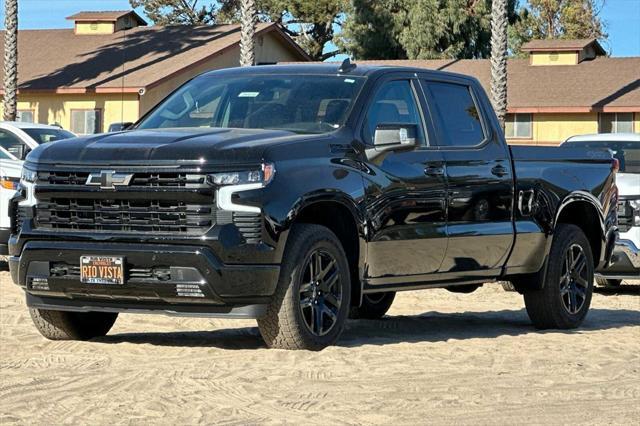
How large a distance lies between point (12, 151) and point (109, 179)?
9042 mm

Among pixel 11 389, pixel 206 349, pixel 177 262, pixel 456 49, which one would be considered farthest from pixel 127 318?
pixel 456 49

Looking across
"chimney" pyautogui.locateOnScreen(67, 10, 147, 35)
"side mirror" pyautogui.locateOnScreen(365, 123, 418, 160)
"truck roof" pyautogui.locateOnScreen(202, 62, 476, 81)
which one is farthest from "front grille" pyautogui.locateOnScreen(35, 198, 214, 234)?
"chimney" pyautogui.locateOnScreen(67, 10, 147, 35)

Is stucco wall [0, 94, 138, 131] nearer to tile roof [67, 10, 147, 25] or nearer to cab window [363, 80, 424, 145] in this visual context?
tile roof [67, 10, 147, 25]

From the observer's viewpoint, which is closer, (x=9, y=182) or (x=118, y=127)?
(x=118, y=127)

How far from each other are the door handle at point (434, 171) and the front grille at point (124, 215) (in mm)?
2157

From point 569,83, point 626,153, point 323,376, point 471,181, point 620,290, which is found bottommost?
point 620,290

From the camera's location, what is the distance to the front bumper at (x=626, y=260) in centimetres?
1561

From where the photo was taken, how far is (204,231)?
918cm

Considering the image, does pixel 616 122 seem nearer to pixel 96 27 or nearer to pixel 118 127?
pixel 96 27

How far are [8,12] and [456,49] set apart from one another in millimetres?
23241

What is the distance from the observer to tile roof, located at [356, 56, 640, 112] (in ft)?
143

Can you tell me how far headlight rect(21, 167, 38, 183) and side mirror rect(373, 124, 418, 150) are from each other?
7.79 feet

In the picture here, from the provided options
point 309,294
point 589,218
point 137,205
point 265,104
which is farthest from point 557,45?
point 137,205

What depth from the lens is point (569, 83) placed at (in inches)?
1799
